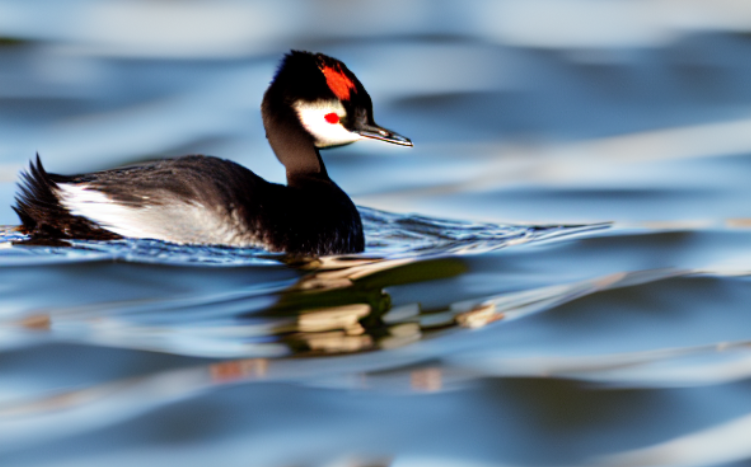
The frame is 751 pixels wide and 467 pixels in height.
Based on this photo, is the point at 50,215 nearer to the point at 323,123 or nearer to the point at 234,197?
the point at 234,197

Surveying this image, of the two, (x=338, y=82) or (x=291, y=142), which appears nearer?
(x=338, y=82)

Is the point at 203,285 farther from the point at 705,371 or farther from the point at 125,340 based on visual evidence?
the point at 705,371

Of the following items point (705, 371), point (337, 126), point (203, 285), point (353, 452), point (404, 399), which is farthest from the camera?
point (337, 126)

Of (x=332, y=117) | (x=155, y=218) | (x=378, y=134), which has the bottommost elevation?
(x=155, y=218)

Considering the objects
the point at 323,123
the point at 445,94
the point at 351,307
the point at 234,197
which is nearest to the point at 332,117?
the point at 323,123

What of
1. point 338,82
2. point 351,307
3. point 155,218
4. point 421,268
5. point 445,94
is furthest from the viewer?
point 445,94

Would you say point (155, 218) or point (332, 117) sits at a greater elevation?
point (332, 117)

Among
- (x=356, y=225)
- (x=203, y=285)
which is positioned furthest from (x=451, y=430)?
(x=356, y=225)

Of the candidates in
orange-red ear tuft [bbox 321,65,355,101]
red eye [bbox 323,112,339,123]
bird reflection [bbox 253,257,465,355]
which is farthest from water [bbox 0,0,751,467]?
orange-red ear tuft [bbox 321,65,355,101]

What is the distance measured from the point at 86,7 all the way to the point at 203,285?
6.40m

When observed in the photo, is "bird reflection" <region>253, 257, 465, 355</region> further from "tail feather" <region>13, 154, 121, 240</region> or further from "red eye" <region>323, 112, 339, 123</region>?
"tail feather" <region>13, 154, 121, 240</region>

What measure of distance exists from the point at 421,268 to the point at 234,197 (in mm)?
880

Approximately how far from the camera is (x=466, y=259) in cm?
575

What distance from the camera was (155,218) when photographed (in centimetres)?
545
